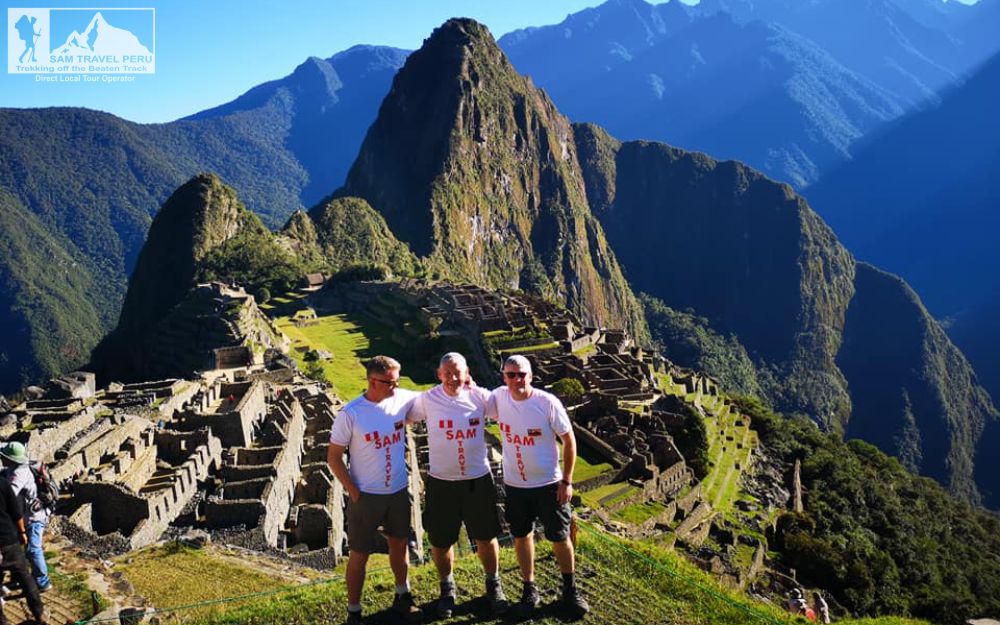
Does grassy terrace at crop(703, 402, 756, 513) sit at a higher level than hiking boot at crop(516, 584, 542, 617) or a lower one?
lower

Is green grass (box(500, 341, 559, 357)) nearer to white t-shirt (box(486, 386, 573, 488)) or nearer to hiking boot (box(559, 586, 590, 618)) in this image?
hiking boot (box(559, 586, 590, 618))

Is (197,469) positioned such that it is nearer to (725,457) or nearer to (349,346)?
(725,457)

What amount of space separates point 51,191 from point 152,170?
104ft

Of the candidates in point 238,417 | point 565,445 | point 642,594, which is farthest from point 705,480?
point 565,445

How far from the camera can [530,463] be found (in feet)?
26.3

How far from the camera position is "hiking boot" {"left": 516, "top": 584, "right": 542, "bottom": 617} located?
27.0ft

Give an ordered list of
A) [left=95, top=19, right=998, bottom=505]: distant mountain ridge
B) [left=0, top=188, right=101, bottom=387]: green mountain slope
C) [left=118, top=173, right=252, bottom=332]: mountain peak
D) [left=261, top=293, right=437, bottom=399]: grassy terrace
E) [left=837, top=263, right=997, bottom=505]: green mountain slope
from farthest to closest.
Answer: [left=837, top=263, right=997, bottom=505]: green mountain slope → [left=95, top=19, right=998, bottom=505]: distant mountain ridge → [left=118, top=173, right=252, bottom=332]: mountain peak → [left=0, top=188, right=101, bottom=387]: green mountain slope → [left=261, top=293, right=437, bottom=399]: grassy terrace

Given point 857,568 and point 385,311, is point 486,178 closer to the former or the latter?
point 385,311

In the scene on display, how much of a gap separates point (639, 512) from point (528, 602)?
2414 cm

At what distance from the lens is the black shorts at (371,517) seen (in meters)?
7.75

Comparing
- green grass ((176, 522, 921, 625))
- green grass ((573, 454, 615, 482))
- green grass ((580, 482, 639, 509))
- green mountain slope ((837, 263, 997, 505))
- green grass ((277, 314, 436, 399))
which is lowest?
green mountain slope ((837, 263, 997, 505))

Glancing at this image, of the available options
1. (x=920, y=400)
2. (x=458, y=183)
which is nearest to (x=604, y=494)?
(x=458, y=183)

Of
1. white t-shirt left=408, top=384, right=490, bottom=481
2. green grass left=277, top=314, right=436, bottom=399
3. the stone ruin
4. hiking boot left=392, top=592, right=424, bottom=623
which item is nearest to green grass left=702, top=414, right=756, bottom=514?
green grass left=277, top=314, right=436, bottom=399

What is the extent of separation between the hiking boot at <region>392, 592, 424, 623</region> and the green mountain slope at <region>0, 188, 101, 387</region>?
94996 millimetres
